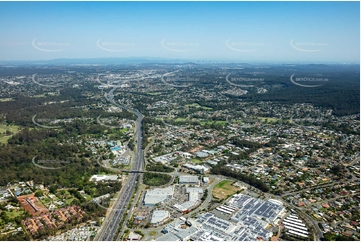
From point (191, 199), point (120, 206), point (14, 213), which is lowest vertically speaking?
point (14, 213)

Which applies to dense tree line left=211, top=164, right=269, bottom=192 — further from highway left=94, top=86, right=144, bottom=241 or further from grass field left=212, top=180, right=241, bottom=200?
highway left=94, top=86, right=144, bottom=241

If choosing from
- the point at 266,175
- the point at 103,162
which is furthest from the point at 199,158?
the point at 103,162

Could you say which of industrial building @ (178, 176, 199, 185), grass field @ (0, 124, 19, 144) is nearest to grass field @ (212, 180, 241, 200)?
industrial building @ (178, 176, 199, 185)

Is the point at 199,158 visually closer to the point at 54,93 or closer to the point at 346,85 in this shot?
the point at 54,93

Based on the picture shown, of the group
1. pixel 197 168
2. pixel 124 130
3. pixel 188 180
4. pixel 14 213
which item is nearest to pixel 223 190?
pixel 188 180

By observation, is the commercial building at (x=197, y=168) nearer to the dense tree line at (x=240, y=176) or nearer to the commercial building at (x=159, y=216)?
the dense tree line at (x=240, y=176)

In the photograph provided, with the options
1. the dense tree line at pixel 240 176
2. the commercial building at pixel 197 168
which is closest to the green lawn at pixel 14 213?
the commercial building at pixel 197 168

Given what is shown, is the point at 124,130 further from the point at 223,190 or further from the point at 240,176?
the point at 223,190

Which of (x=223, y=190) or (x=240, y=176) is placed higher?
(x=240, y=176)

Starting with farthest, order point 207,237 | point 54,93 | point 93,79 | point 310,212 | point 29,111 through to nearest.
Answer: point 93,79
point 54,93
point 29,111
point 310,212
point 207,237
